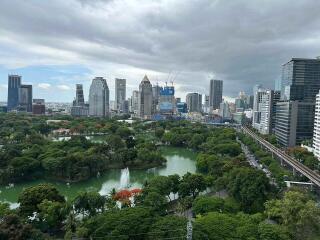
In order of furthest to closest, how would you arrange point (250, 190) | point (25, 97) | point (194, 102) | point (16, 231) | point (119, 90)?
point (194, 102) → point (119, 90) → point (25, 97) → point (250, 190) → point (16, 231)

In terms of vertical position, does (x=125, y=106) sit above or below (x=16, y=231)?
above

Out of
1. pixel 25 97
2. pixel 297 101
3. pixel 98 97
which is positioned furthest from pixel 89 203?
pixel 25 97

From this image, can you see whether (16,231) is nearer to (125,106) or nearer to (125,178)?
(125,178)

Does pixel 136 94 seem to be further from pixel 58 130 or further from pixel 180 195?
pixel 180 195

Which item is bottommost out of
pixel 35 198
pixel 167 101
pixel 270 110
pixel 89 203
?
pixel 89 203

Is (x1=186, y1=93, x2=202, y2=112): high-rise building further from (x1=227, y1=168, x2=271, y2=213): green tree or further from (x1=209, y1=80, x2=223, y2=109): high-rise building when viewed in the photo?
(x1=227, y1=168, x2=271, y2=213): green tree

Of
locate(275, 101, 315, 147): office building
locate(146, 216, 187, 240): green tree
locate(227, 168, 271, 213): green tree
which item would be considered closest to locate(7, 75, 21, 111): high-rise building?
locate(275, 101, 315, 147): office building

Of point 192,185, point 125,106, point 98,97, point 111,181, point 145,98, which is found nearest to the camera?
point 192,185
